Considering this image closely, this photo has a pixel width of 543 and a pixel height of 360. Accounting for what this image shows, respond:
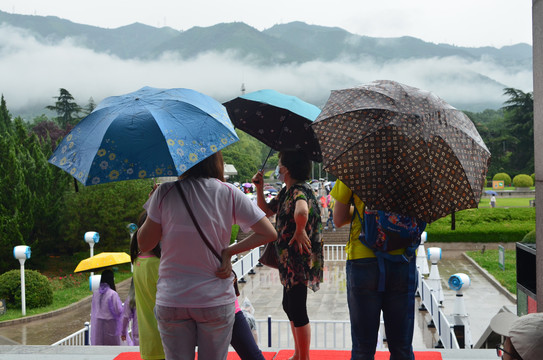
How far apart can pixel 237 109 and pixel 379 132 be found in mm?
1705

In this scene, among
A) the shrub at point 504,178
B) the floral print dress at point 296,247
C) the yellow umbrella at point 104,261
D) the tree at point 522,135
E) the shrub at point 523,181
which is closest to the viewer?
the floral print dress at point 296,247

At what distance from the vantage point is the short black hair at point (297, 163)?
3439 millimetres

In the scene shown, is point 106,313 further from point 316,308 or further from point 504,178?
point 504,178

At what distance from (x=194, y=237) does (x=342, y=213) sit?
871mm

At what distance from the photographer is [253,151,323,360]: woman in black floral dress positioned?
3322mm

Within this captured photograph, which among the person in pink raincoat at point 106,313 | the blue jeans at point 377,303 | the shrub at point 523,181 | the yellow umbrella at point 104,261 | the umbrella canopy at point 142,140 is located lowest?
the shrub at point 523,181

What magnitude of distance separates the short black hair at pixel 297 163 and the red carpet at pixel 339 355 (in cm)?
135

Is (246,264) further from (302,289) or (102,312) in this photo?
(302,289)

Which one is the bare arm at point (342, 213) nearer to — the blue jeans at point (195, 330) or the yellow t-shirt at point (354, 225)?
the yellow t-shirt at point (354, 225)

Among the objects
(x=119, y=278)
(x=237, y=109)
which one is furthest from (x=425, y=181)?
(x=119, y=278)

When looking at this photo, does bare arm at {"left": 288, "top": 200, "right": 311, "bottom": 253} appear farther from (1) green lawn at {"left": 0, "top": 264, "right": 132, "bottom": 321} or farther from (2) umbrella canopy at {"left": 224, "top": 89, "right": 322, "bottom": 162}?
(1) green lawn at {"left": 0, "top": 264, "right": 132, "bottom": 321}

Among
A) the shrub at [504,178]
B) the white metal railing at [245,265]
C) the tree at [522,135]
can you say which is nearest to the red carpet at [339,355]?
the white metal railing at [245,265]

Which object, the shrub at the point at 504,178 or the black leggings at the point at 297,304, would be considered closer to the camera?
the black leggings at the point at 297,304

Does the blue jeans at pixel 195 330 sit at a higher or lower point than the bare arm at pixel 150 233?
lower
